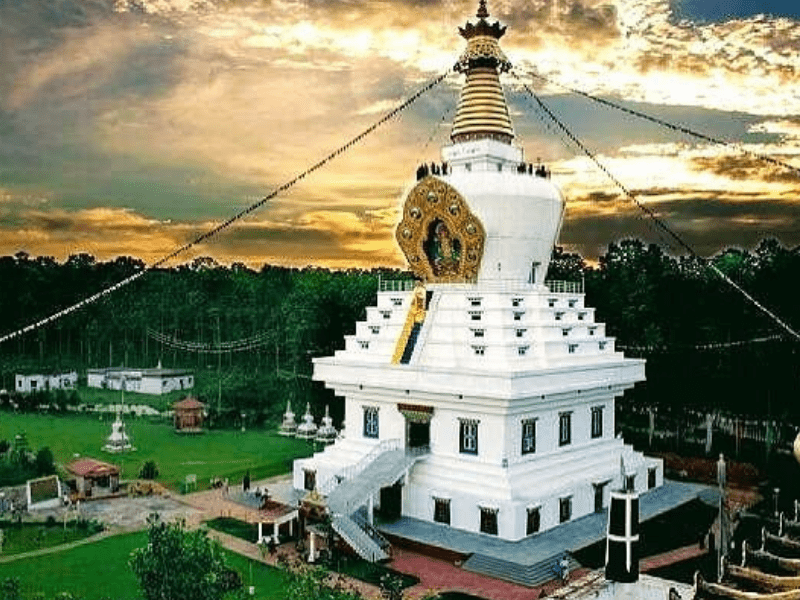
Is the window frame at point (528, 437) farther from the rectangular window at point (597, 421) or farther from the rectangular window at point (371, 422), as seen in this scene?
the rectangular window at point (371, 422)

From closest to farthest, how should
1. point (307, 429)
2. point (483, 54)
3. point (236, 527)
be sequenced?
point (236, 527) < point (483, 54) < point (307, 429)

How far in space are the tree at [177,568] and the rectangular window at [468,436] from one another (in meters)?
11.2

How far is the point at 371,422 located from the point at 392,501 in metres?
2.51

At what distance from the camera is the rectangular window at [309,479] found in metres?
25.7

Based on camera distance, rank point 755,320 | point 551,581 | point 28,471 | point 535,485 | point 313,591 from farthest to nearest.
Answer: point 755,320 → point 28,471 → point 535,485 → point 551,581 → point 313,591

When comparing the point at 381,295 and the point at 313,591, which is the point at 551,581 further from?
the point at 381,295

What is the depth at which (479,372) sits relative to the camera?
22.5 meters

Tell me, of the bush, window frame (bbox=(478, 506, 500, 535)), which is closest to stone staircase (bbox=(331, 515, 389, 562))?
window frame (bbox=(478, 506, 500, 535))

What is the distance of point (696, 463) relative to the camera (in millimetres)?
30250

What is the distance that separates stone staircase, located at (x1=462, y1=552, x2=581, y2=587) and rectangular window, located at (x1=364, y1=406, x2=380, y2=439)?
5738mm

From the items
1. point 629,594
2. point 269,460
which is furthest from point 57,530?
point 629,594

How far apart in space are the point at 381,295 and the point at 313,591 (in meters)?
15.0

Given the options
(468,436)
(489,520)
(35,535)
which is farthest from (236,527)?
(489,520)

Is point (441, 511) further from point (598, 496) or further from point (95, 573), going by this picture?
point (95, 573)
